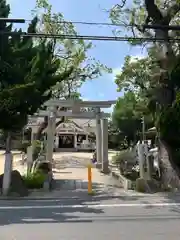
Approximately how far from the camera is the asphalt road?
8383 millimetres

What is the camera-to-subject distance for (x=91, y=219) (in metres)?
10.3

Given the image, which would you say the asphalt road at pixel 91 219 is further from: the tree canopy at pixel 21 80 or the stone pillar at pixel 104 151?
the stone pillar at pixel 104 151

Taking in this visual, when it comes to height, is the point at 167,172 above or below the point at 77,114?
below

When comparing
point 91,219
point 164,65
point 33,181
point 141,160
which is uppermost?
point 164,65

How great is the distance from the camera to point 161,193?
15.7 m

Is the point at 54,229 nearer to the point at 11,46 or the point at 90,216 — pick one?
the point at 90,216

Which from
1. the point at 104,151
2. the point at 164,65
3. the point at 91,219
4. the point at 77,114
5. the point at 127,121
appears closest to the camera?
the point at 91,219

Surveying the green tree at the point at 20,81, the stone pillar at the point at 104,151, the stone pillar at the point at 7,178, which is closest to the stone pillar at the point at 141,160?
the green tree at the point at 20,81

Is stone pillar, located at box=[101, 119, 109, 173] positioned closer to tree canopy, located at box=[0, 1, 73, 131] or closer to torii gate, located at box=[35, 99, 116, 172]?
torii gate, located at box=[35, 99, 116, 172]

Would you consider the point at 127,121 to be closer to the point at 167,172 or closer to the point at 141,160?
the point at 141,160

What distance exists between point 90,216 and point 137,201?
11.3ft

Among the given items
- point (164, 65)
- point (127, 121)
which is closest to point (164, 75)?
point (164, 65)

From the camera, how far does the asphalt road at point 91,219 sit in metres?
8.38

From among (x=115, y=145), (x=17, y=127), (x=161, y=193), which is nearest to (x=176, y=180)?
(x=161, y=193)
